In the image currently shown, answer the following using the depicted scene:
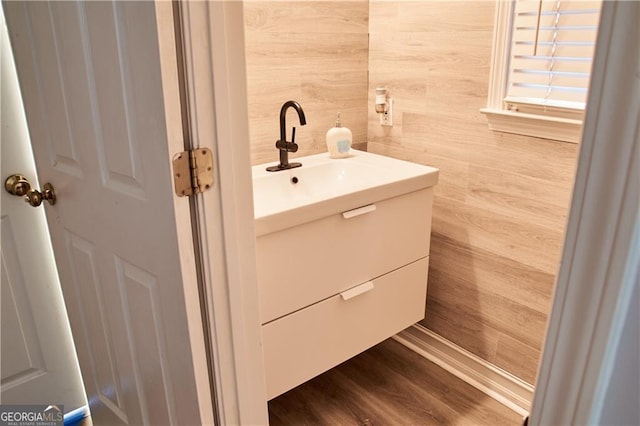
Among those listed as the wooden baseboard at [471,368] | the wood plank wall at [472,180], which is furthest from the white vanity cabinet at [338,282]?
the wooden baseboard at [471,368]

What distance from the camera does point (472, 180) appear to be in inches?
72.9

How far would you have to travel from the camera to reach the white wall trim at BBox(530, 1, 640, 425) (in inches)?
16.4

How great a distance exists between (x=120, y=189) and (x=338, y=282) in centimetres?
79

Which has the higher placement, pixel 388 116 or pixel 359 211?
pixel 388 116

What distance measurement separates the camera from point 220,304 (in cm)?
106

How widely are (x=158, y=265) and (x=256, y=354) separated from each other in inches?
12.8

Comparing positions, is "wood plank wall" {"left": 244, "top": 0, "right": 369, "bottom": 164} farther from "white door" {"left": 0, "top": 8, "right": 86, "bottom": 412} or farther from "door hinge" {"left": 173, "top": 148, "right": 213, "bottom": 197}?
"door hinge" {"left": 173, "top": 148, "right": 213, "bottom": 197}

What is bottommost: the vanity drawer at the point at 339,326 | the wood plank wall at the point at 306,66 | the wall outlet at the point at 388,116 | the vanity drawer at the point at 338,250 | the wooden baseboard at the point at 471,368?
the wooden baseboard at the point at 471,368

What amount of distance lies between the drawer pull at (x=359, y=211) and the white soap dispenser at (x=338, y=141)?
44 centimetres

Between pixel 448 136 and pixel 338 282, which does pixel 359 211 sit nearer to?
pixel 338 282

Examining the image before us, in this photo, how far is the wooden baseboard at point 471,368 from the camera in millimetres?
1860

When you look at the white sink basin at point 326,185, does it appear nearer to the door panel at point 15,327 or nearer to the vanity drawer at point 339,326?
the vanity drawer at point 339,326

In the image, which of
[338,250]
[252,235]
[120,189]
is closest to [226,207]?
[252,235]

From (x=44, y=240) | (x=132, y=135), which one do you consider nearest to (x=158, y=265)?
(x=132, y=135)
